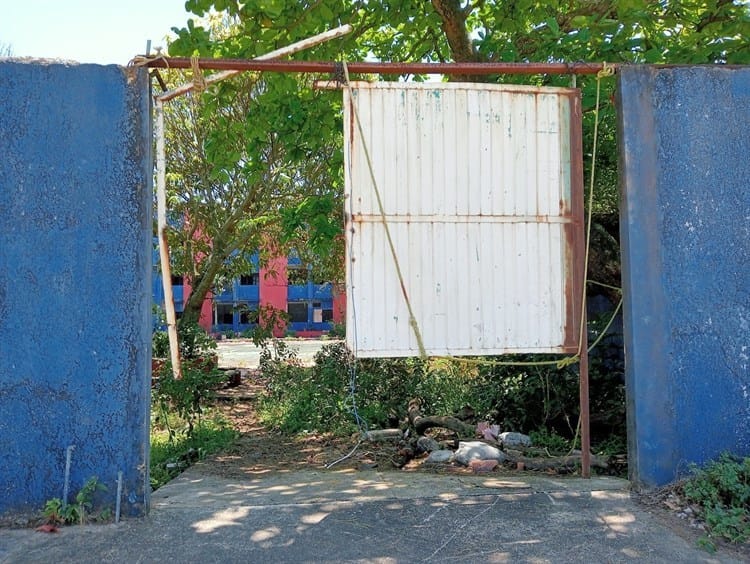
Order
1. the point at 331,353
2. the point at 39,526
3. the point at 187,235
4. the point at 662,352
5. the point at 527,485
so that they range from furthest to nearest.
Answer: the point at 187,235
the point at 331,353
the point at 527,485
the point at 662,352
the point at 39,526

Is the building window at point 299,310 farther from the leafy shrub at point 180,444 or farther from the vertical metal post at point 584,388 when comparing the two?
the vertical metal post at point 584,388

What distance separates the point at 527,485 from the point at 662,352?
4.11ft

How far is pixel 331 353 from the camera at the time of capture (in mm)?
8734

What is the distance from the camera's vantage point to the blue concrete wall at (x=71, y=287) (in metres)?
3.71

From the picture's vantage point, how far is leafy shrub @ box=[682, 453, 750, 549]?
11.7 feet

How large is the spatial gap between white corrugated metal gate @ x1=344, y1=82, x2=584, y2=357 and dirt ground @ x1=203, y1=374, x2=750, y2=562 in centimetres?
109

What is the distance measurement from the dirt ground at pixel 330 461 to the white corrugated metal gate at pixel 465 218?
1093 mm

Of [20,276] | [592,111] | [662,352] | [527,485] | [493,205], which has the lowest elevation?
[527,485]

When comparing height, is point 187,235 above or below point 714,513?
above

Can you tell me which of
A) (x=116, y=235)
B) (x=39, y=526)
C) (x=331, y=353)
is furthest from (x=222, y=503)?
(x=331, y=353)

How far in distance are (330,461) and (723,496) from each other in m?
3.32

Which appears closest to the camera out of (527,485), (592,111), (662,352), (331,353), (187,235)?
(662,352)

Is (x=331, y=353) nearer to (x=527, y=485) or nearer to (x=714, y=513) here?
(x=527, y=485)

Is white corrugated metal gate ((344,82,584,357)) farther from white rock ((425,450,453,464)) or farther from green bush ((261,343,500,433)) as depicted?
green bush ((261,343,500,433))
